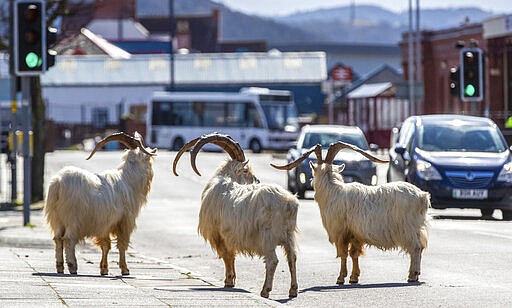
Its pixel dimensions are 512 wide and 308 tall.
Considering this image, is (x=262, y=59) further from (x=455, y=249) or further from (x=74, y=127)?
(x=455, y=249)

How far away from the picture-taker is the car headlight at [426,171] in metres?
23.2

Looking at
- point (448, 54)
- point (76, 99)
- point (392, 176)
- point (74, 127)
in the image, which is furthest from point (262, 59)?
point (392, 176)

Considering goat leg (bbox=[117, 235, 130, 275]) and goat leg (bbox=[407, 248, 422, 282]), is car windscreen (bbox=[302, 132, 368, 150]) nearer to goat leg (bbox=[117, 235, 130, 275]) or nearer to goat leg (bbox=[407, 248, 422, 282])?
goat leg (bbox=[117, 235, 130, 275])

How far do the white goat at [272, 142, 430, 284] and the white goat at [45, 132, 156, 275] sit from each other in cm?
240

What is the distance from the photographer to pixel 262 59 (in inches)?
3780

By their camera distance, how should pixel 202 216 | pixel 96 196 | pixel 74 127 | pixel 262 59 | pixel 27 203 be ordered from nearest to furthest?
pixel 202 216
pixel 96 196
pixel 27 203
pixel 74 127
pixel 262 59

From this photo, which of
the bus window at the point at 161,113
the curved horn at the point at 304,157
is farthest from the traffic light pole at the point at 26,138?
the bus window at the point at 161,113

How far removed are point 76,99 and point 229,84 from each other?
11.0 m

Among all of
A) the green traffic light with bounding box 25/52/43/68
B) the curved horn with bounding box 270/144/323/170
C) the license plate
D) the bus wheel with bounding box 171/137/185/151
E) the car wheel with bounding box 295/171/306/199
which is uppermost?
the green traffic light with bounding box 25/52/43/68

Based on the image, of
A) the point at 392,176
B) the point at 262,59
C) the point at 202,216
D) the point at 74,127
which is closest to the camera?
the point at 202,216

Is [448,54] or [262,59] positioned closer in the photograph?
[448,54]

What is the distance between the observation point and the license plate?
75.6 feet

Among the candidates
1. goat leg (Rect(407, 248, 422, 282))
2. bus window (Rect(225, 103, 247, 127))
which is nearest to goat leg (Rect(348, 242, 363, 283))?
goat leg (Rect(407, 248, 422, 282))

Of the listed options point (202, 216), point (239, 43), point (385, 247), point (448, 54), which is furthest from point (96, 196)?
point (239, 43)
